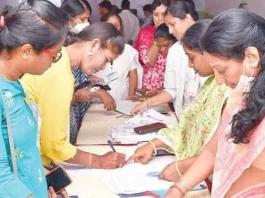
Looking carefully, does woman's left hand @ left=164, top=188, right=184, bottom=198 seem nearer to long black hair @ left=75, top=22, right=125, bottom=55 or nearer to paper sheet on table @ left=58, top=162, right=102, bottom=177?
paper sheet on table @ left=58, top=162, right=102, bottom=177

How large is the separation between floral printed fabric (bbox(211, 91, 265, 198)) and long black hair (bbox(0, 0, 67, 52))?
613 millimetres

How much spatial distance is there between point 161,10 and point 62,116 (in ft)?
8.34

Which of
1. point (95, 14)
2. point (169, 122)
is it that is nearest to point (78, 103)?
point (169, 122)

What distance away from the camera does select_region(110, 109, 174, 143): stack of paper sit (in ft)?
8.17

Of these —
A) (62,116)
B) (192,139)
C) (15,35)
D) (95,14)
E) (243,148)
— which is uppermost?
(15,35)

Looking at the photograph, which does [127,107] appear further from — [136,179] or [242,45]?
[242,45]

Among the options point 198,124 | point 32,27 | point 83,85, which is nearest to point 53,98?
point 32,27

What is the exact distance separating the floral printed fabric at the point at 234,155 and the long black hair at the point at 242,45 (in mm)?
32

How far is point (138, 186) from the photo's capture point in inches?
73.4

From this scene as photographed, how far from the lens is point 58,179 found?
5.80 ft

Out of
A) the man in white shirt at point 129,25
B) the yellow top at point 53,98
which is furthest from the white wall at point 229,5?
the yellow top at point 53,98

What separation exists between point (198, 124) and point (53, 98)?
721 millimetres

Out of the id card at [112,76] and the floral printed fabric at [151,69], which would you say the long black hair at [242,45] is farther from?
the floral printed fabric at [151,69]

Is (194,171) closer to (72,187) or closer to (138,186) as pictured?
(138,186)
